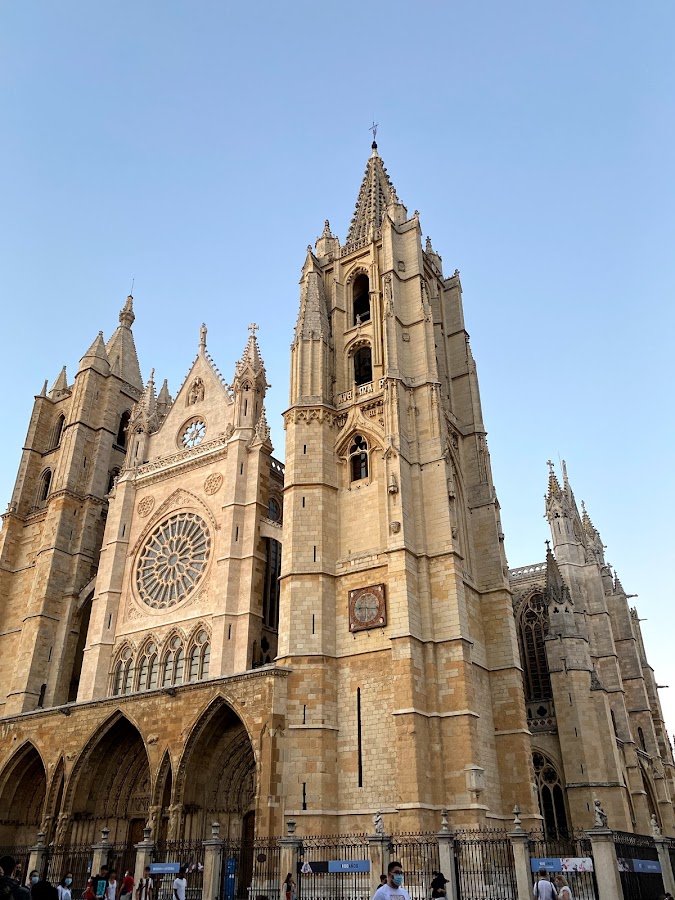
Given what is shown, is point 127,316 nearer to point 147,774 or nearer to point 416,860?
point 147,774

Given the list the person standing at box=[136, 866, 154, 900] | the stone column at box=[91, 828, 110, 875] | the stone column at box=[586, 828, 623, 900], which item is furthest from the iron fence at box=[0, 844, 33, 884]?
the stone column at box=[586, 828, 623, 900]

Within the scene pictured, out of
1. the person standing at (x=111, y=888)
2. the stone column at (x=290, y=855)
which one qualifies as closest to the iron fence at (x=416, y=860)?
the stone column at (x=290, y=855)

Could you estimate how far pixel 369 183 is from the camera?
1293 inches

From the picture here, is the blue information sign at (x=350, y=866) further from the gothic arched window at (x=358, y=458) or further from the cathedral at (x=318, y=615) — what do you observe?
the gothic arched window at (x=358, y=458)

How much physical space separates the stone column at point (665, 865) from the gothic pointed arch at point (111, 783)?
1373 centimetres

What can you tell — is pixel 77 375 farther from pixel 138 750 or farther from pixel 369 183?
pixel 138 750

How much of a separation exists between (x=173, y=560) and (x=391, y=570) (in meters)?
9.44

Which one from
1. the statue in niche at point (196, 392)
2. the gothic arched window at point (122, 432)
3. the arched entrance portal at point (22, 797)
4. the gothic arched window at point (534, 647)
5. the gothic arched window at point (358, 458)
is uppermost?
the gothic arched window at point (122, 432)

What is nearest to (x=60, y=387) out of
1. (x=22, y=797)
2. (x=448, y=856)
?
(x=22, y=797)

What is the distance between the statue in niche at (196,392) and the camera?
2945cm

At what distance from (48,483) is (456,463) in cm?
1967

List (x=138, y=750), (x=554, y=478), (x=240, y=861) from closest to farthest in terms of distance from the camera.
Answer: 1. (x=240, y=861)
2. (x=138, y=750)
3. (x=554, y=478)

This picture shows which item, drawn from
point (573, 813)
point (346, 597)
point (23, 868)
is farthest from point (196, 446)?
point (573, 813)

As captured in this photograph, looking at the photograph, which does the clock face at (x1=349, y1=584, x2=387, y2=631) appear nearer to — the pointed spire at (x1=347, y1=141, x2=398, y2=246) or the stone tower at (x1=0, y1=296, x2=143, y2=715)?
the stone tower at (x1=0, y1=296, x2=143, y2=715)
